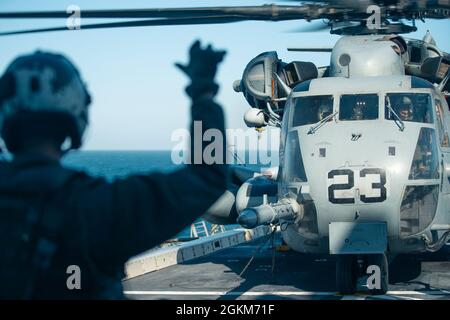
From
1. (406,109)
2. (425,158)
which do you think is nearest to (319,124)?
(406,109)

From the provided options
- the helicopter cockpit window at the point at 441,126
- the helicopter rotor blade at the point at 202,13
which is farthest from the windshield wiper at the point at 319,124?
the helicopter rotor blade at the point at 202,13

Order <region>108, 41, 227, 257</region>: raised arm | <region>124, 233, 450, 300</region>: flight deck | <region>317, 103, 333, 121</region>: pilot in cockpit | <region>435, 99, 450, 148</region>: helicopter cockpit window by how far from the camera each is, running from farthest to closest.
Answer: <region>435, 99, 450, 148</region>: helicopter cockpit window < <region>317, 103, 333, 121</region>: pilot in cockpit < <region>124, 233, 450, 300</region>: flight deck < <region>108, 41, 227, 257</region>: raised arm

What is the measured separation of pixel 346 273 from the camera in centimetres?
950

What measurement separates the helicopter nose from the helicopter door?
275 cm

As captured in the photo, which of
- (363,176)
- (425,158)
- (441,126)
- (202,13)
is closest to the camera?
(202,13)

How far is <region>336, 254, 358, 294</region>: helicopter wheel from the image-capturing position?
9.50m

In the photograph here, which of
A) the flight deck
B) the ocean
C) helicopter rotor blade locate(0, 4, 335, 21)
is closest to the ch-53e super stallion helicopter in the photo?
helicopter rotor blade locate(0, 4, 335, 21)

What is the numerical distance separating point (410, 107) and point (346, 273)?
245cm

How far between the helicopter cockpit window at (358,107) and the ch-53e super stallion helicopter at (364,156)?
0.01 m

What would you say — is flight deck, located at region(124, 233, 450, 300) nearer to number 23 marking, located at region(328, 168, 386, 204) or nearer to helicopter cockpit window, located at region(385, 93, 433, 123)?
number 23 marking, located at region(328, 168, 386, 204)

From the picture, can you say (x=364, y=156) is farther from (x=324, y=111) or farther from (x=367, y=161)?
(x=324, y=111)

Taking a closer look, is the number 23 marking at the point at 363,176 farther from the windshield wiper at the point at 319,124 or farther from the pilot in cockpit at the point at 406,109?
the pilot in cockpit at the point at 406,109

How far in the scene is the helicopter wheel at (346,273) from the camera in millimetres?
9500

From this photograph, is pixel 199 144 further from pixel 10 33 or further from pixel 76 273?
pixel 10 33
